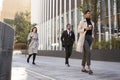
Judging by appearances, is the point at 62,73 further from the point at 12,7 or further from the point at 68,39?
the point at 12,7

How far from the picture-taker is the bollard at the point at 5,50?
2205 millimetres

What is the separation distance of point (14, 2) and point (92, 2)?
105417mm

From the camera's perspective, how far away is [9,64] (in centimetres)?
230

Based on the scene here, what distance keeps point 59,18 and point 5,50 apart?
107 feet

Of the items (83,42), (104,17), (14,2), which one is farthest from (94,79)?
(14,2)

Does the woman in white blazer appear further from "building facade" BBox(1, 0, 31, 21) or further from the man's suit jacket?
"building facade" BBox(1, 0, 31, 21)

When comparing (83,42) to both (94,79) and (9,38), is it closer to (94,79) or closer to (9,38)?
(94,79)

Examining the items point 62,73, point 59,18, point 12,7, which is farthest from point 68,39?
point 12,7

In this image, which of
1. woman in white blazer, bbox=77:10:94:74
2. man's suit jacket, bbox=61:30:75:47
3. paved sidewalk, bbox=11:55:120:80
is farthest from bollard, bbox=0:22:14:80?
man's suit jacket, bbox=61:30:75:47

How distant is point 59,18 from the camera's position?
34.7m

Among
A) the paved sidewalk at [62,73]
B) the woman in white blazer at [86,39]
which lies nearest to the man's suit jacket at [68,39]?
the paved sidewalk at [62,73]

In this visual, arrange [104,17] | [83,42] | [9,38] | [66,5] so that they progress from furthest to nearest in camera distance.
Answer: [66,5] → [104,17] → [83,42] → [9,38]

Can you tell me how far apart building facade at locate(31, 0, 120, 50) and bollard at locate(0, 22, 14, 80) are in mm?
18259

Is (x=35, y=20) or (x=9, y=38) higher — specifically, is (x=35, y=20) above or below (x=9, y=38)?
above
